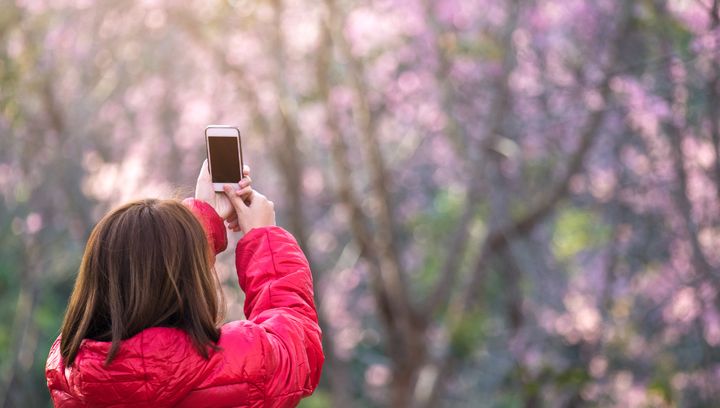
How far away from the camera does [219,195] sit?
2.27 metres

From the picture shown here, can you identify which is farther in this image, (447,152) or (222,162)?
(447,152)

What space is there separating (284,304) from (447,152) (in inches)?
349

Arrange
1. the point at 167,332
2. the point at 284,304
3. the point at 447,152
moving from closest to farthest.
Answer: the point at 167,332, the point at 284,304, the point at 447,152

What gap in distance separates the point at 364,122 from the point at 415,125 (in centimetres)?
241

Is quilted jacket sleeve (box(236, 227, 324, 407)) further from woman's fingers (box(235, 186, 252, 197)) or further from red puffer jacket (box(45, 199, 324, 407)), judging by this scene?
woman's fingers (box(235, 186, 252, 197))

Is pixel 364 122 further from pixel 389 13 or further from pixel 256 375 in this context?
pixel 256 375

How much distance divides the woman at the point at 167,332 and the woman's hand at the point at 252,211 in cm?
13

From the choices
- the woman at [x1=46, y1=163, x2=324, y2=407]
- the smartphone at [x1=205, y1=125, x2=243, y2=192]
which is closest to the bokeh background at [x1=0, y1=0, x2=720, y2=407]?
the smartphone at [x1=205, y1=125, x2=243, y2=192]

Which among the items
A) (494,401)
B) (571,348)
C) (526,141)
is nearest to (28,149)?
(526,141)

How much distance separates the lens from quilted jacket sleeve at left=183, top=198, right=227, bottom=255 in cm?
214

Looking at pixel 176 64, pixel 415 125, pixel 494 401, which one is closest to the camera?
pixel 415 125

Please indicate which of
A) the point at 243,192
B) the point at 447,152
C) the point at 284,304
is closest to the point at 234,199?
the point at 243,192

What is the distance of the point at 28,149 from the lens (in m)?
9.20

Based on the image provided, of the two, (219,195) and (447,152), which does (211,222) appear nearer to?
(219,195)
